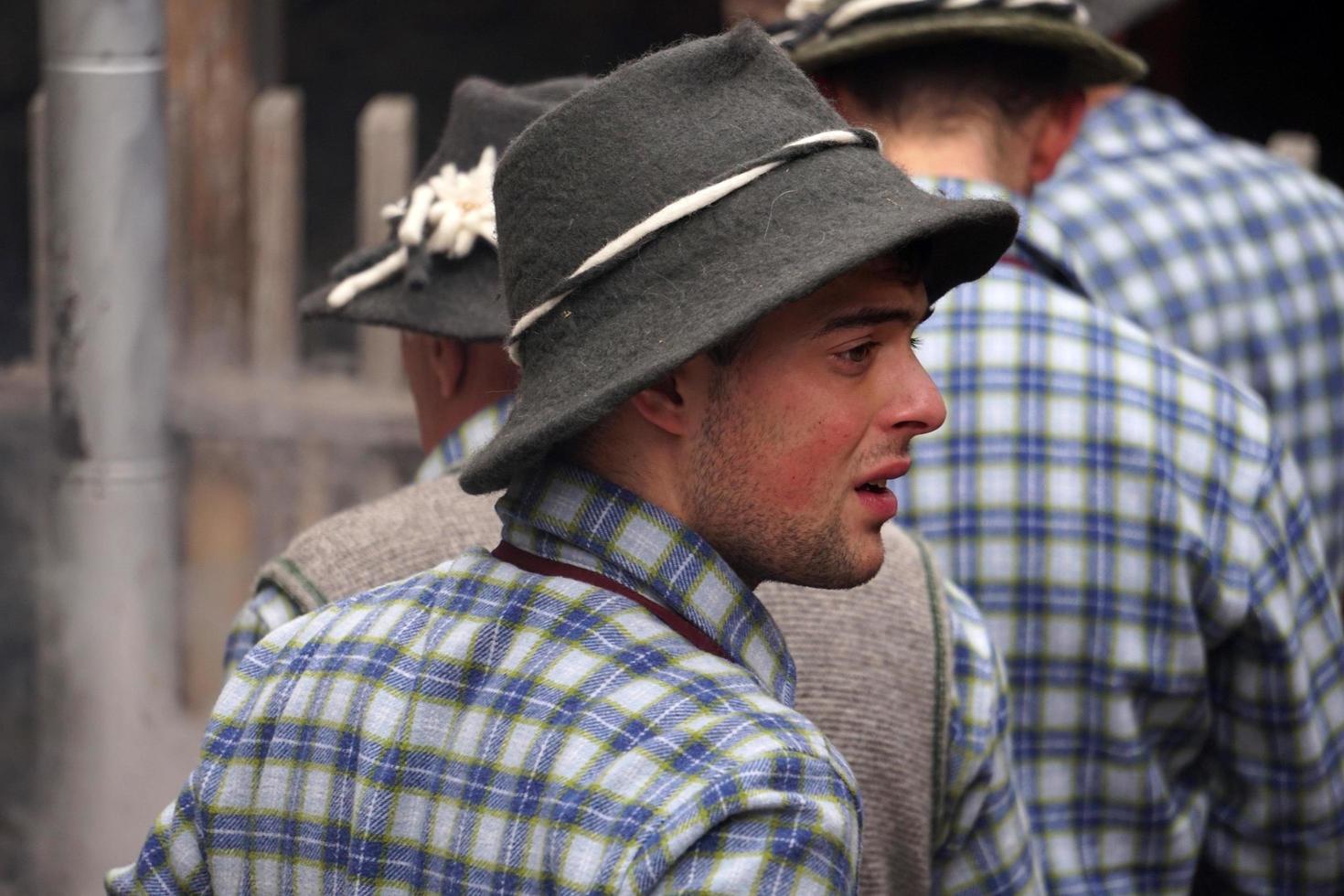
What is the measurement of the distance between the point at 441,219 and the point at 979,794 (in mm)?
1001

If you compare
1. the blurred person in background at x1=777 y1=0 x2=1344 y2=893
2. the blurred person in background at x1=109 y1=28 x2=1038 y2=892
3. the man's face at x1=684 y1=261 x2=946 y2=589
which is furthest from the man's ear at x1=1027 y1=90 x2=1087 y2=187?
the man's face at x1=684 y1=261 x2=946 y2=589

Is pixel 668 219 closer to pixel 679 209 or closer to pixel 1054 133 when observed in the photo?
pixel 679 209

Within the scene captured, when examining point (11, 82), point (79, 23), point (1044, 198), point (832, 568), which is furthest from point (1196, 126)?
point (11, 82)

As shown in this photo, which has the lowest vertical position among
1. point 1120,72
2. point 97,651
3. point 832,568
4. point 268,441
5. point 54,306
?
point 268,441

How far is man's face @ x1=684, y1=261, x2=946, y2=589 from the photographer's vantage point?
145cm

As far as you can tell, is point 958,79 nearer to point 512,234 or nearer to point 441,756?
point 512,234

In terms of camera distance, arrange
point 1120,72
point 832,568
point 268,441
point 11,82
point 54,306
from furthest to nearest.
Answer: point 11,82 → point 268,441 → point 1120,72 → point 54,306 → point 832,568

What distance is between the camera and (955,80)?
2639mm

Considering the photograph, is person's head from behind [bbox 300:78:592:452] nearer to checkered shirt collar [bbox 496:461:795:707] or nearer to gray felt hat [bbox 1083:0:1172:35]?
checkered shirt collar [bbox 496:461:795:707]

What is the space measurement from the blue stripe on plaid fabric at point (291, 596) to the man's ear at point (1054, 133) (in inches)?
36.8

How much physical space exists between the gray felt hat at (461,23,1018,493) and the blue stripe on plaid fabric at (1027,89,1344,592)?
145cm

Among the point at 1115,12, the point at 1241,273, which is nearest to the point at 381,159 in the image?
the point at 1115,12

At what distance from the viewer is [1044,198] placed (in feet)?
10.4

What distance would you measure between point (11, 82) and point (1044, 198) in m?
4.99
